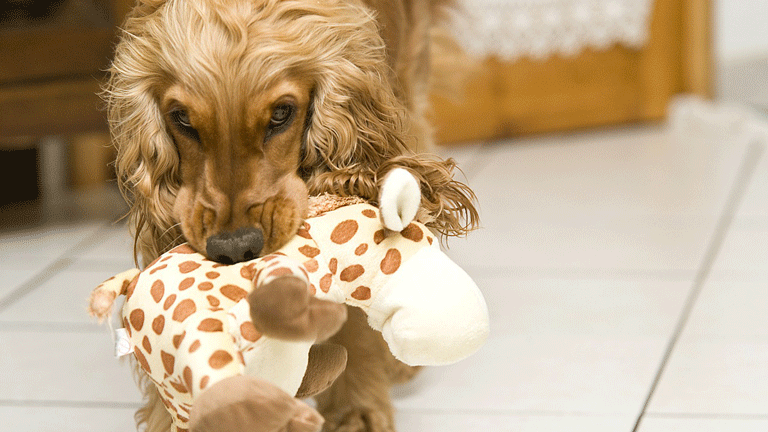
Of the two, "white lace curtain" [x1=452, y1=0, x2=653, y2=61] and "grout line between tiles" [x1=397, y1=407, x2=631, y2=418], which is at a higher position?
"white lace curtain" [x1=452, y1=0, x2=653, y2=61]

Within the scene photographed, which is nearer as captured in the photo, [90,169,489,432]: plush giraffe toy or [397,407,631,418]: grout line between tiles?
[90,169,489,432]: plush giraffe toy

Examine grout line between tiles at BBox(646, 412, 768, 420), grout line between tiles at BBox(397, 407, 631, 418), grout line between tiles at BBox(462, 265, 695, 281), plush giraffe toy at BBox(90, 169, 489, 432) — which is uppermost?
plush giraffe toy at BBox(90, 169, 489, 432)

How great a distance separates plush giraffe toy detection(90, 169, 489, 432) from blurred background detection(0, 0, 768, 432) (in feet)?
1.30

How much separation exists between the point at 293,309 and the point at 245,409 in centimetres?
9

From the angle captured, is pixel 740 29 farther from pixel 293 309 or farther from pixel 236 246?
pixel 293 309

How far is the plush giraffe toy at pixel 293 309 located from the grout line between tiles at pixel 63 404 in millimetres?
502

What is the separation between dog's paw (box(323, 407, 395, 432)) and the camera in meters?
1.31

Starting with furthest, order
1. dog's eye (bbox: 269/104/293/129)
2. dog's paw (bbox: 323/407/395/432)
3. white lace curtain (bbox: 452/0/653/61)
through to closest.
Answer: white lace curtain (bbox: 452/0/653/61)
dog's paw (bbox: 323/407/395/432)
dog's eye (bbox: 269/104/293/129)

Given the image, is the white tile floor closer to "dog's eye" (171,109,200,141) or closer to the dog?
the dog

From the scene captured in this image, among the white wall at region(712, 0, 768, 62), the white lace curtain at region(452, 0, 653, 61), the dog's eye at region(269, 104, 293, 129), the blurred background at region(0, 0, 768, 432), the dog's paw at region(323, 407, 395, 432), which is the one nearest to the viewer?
the dog's eye at region(269, 104, 293, 129)

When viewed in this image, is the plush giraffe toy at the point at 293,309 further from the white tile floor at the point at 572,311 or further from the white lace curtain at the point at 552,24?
the white lace curtain at the point at 552,24

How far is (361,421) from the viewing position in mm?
1310

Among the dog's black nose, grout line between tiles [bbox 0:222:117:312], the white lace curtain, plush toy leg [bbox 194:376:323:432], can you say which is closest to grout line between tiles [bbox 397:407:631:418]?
the dog's black nose

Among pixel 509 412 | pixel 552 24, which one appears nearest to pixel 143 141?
pixel 509 412
